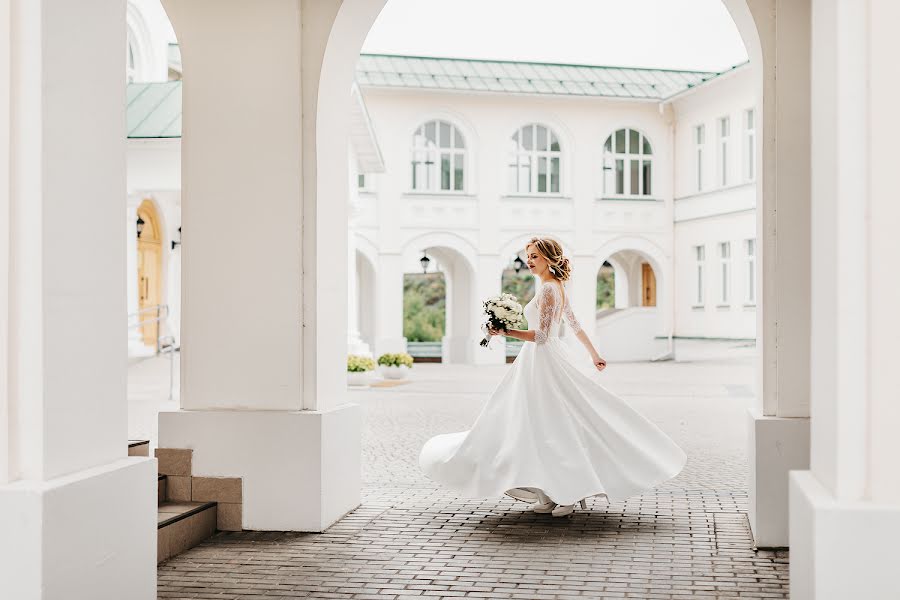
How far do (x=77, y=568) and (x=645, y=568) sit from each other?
123 inches

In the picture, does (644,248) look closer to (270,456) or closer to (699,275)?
(699,275)

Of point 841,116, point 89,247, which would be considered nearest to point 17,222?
point 89,247

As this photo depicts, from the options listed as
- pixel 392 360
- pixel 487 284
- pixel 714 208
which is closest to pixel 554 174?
pixel 487 284

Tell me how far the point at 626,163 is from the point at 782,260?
2767cm

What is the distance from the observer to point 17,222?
3.31m

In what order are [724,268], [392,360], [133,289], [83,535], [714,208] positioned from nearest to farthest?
[83,535] < [392,360] < [133,289] < [724,268] < [714,208]

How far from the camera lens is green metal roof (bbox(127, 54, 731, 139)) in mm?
31344

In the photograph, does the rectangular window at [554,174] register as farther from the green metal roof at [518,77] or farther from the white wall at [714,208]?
the white wall at [714,208]

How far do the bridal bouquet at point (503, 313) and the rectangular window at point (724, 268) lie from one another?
79.5 feet

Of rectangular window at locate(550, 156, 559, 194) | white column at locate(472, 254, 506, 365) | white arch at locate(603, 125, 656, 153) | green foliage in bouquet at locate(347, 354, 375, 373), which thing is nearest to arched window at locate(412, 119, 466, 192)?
white column at locate(472, 254, 506, 365)

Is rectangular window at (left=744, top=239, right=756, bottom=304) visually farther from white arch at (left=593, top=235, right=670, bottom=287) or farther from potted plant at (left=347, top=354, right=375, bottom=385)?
potted plant at (left=347, top=354, right=375, bottom=385)

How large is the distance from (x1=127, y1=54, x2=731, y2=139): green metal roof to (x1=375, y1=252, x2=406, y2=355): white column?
16.9ft

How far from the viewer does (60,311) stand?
134 inches

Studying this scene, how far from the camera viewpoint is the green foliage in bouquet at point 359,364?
21078 millimetres
